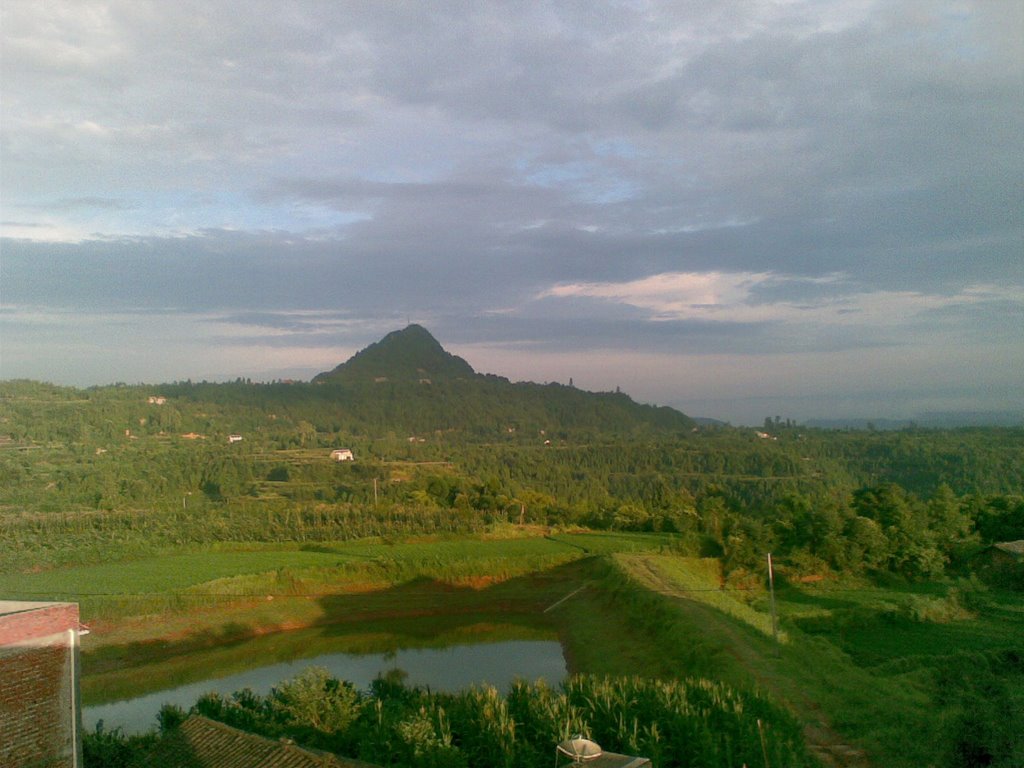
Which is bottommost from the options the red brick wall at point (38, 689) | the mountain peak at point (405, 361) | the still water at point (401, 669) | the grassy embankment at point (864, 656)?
the still water at point (401, 669)

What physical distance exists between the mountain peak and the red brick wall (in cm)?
11039

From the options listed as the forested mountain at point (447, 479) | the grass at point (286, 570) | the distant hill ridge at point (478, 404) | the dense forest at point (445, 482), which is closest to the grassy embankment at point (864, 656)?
the dense forest at point (445, 482)

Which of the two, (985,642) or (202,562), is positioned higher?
(985,642)

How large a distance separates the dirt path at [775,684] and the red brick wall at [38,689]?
952 centimetres

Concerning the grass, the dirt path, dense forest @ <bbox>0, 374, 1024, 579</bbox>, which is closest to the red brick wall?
the dirt path

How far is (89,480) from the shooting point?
40.7m

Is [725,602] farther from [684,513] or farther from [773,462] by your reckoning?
[773,462]

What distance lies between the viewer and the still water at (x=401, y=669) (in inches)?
665

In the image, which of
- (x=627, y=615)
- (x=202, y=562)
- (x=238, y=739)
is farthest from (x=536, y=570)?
(x=238, y=739)

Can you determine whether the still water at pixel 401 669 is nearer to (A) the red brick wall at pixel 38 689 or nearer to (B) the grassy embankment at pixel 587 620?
(B) the grassy embankment at pixel 587 620

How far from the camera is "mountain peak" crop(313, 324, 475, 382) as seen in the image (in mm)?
122438

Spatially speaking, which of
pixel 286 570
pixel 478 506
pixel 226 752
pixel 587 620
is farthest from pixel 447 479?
pixel 226 752

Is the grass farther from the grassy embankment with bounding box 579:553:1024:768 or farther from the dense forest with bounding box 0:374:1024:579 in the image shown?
the grassy embankment with bounding box 579:553:1024:768

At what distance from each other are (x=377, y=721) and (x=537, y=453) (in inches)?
2348
